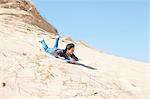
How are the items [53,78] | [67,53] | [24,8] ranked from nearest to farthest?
[53,78] → [67,53] → [24,8]

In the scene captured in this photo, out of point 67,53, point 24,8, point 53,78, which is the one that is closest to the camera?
point 53,78

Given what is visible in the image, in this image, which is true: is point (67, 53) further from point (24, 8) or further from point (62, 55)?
point (24, 8)

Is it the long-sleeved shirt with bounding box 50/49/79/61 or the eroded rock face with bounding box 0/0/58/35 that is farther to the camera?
the eroded rock face with bounding box 0/0/58/35

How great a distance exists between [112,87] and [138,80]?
1682 millimetres

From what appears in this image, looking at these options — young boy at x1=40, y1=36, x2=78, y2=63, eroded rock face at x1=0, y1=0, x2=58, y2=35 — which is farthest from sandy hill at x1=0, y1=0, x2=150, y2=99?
eroded rock face at x1=0, y1=0, x2=58, y2=35

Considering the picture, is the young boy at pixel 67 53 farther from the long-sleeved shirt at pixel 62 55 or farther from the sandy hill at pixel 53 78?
the sandy hill at pixel 53 78

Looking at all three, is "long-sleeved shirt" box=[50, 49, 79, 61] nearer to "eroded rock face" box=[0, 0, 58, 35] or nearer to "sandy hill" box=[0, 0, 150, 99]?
"sandy hill" box=[0, 0, 150, 99]

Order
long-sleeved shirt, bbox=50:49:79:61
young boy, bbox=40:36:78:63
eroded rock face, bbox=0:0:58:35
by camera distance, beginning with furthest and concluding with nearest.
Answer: eroded rock face, bbox=0:0:58:35
long-sleeved shirt, bbox=50:49:79:61
young boy, bbox=40:36:78:63

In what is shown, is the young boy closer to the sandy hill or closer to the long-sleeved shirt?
the long-sleeved shirt

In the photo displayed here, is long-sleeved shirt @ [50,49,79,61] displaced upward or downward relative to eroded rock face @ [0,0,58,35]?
downward

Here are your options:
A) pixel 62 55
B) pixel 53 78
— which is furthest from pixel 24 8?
pixel 53 78

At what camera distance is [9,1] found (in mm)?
14320

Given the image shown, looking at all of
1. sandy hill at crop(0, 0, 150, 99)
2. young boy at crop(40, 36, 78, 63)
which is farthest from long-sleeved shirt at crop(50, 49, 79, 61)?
sandy hill at crop(0, 0, 150, 99)

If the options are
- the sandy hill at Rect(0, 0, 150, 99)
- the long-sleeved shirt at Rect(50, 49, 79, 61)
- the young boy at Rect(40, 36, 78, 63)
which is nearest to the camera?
the sandy hill at Rect(0, 0, 150, 99)
